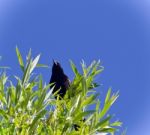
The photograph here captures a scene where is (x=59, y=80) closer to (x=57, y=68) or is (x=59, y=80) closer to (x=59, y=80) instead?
(x=59, y=80)

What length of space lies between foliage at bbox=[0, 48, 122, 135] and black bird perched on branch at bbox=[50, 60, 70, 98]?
0.19ft

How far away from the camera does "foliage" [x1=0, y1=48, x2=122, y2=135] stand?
3.37 meters

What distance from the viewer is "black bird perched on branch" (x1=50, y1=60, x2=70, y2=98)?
4.04 meters

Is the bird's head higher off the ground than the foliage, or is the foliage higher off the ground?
the bird's head

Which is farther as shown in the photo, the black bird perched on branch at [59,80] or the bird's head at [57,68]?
the bird's head at [57,68]

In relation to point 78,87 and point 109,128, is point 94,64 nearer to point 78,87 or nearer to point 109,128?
point 78,87

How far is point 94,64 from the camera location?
4340 millimetres

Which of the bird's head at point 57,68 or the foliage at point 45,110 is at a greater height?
the bird's head at point 57,68

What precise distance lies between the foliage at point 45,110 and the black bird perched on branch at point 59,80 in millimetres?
57

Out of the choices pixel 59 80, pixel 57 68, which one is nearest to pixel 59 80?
pixel 59 80

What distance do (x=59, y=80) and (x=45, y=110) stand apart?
0.74m

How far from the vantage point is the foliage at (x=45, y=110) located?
11.1 feet

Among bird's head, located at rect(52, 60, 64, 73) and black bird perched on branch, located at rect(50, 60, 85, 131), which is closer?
black bird perched on branch, located at rect(50, 60, 85, 131)

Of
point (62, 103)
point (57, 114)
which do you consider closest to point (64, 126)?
point (57, 114)
